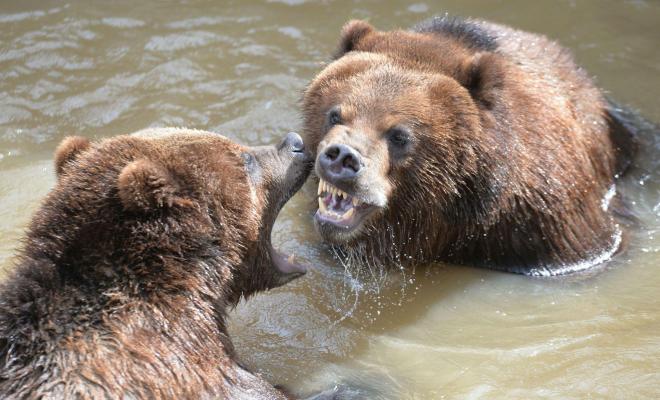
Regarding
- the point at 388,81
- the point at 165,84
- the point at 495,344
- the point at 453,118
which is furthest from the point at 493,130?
the point at 165,84

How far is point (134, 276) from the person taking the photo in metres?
5.55

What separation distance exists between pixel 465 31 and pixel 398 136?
1849mm

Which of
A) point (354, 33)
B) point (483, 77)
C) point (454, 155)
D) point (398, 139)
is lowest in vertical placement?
point (454, 155)

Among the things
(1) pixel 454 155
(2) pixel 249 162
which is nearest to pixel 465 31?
(1) pixel 454 155

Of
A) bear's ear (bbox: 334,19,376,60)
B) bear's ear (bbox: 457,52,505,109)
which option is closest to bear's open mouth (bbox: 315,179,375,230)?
bear's ear (bbox: 457,52,505,109)

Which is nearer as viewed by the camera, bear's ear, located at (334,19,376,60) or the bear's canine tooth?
the bear's canine tooth

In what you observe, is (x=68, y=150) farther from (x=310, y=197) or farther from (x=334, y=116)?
(x=310, y=197)

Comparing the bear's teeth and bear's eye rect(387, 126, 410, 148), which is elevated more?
bear's eye rect(387, 126, 410, 148)

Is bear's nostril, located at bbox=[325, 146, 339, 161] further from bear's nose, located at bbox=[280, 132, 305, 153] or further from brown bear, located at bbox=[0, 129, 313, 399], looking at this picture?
brown bear, located at bbox=[0, 129, 313, 399]

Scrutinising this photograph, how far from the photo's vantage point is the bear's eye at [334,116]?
7.22 m

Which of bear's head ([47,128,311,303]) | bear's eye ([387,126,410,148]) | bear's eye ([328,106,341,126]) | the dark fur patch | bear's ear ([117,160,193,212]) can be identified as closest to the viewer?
bear's ear ([117,160,193,212])

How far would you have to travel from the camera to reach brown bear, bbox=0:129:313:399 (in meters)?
5.21

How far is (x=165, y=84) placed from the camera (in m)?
10.7

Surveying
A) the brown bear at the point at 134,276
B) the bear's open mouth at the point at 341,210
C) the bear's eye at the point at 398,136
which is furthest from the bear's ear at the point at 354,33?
the brown bear at the point at 134,276
